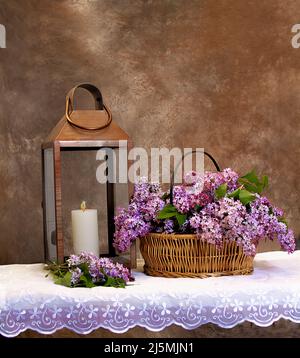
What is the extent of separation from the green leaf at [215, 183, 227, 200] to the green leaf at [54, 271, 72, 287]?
43cm

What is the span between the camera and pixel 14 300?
4.96 feet

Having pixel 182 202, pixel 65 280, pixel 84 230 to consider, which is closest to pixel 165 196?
pixel 182 202

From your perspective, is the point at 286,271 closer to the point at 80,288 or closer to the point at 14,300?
the point at 80,288

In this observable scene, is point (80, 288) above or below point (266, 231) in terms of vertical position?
below

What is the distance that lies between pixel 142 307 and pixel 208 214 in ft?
1.03

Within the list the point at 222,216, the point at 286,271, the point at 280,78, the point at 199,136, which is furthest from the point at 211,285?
the point at 280,78

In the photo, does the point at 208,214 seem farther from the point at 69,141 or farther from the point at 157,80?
the point at 157,80

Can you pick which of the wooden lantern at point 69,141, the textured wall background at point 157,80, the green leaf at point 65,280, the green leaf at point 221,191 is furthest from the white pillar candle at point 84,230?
the textured wall background at point 157,80

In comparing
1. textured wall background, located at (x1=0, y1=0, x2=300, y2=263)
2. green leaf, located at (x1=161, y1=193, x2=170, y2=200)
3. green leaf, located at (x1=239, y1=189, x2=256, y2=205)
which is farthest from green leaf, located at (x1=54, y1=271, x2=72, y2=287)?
textured wall background, located at (x1=0, y1=0, x2=300, y2=263)

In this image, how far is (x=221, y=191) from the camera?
1679 millimetres

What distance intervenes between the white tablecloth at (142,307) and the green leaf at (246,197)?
0.24 metres

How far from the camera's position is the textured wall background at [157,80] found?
230cm
